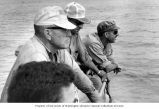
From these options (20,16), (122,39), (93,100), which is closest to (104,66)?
(93,100)

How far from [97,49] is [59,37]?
1.83 m

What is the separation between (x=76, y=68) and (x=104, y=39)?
1690 millimetres

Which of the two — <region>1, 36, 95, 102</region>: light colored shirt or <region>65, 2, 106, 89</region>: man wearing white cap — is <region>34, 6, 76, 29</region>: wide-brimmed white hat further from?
<region>65, 2, 106, 89</region>: man wearing white cap

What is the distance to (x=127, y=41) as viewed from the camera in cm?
1281

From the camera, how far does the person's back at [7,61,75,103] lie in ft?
5.21

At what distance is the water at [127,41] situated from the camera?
26.3ft

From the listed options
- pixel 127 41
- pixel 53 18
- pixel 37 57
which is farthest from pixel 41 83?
pixel 127 41

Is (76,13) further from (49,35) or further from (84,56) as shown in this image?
(49,35)

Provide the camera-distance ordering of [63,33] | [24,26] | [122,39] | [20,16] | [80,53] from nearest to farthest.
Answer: [63,33], [80,53], [122,39], [24,26], [20,16]

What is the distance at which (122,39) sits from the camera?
42.5 feet

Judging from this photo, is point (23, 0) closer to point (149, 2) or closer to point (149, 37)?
point (149, 2)

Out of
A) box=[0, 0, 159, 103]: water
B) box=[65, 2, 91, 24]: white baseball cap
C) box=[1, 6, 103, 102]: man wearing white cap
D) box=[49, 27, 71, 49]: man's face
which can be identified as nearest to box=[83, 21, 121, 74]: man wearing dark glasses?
box=[65, 2, 91, 24]: white baseball cap

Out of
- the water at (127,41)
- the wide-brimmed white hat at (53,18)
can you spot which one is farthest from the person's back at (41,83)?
the water at (127,41)

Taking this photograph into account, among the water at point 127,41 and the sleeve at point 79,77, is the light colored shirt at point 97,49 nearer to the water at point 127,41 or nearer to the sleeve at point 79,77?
the sleeve at point 79,77
